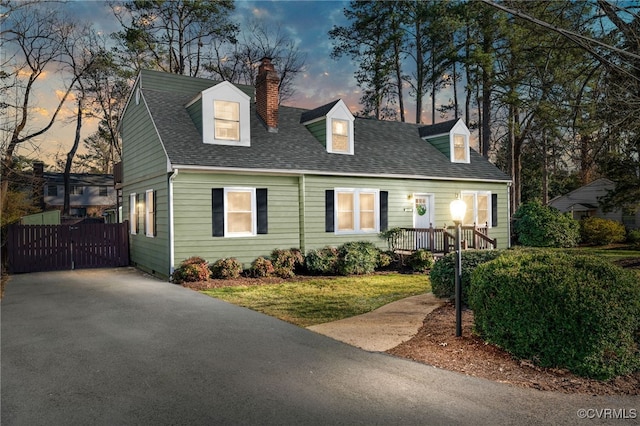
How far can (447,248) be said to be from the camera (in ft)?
48.6

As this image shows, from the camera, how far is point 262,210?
1410cm

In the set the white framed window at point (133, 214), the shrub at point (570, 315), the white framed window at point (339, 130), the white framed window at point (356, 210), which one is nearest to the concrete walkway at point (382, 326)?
the shrub at point (570, 315)

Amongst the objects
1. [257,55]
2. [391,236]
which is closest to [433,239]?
[391,236]

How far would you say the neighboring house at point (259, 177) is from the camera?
13234 mm

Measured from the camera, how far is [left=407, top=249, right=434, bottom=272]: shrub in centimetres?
1489

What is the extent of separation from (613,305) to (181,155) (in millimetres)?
11375

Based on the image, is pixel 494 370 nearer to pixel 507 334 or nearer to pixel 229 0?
pixel 507 334

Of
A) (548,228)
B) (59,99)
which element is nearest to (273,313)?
(548,228)

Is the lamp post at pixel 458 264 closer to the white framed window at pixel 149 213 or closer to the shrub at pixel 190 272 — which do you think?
the shrub at pixel 190 272

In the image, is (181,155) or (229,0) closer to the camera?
(181,155)

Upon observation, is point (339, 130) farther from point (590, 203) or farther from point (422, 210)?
point (590, 203)

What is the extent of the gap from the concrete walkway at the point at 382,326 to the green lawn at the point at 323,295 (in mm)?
381

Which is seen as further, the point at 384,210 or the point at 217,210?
the point at 384,210

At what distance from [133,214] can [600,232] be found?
82.5ft
